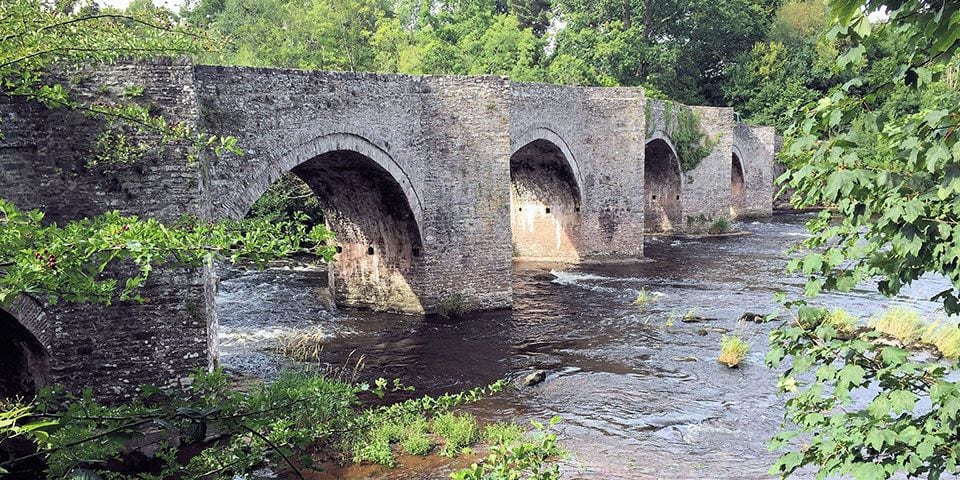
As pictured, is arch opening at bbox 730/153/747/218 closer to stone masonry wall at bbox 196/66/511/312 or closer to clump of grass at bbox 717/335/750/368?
stone masonry wall at bbox 196/66/511/312

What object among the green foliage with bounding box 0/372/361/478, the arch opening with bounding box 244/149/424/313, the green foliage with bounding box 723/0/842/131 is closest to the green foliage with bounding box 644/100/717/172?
the arch opening with bounding box 244/149/424/313

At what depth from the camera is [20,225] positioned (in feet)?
10.2

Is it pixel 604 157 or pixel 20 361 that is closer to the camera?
pixel 20 361

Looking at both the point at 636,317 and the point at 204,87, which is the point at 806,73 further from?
the point at 204,87

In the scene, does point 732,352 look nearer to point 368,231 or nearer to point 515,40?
point 368,231

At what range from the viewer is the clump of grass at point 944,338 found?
1173 cm

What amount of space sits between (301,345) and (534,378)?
4039mm

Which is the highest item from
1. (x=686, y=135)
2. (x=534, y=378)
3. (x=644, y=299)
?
(x=686, y=135)

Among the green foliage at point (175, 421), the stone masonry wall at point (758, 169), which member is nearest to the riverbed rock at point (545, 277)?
the green foliage at point (175, 421)

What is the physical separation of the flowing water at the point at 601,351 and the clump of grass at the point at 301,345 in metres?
0.22

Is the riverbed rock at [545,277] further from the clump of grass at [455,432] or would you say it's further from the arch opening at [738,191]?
the arch opening at [738,191]

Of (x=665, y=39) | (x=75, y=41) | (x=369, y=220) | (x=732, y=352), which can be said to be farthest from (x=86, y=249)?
(x=665, y=39)

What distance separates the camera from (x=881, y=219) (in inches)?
120

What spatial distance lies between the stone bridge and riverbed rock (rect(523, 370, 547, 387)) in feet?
13.3
